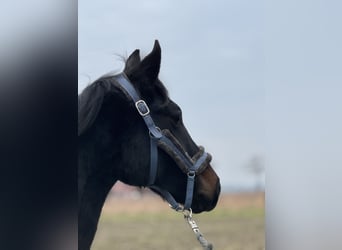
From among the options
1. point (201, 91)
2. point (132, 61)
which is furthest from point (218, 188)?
point (132, 61)

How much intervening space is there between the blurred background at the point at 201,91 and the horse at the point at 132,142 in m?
0.11

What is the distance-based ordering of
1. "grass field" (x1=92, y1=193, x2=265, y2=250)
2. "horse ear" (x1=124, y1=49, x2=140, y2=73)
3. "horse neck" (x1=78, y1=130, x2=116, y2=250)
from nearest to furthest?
"horse neck" (x1=78, y1=130, x2=116, y2=250), "horse ear" (x1=124, y1=49, x2=140, y2=73), "grass field" (x1=92, y1=193, x2=265, y2=250)

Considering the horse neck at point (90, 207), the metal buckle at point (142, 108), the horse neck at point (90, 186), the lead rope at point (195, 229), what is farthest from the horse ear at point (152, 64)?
the lead rope at point (195, 229)

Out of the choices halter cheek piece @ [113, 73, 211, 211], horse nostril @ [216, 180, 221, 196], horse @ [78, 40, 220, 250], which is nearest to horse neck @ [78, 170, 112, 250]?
horse @ [78, 40, 220, 250]

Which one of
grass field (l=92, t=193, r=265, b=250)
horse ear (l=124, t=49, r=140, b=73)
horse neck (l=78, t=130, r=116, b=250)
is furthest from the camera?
grass field (l=92, t=193, r=265, b=250)

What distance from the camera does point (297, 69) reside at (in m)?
2.81

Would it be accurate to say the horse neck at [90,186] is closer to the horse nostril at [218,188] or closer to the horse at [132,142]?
the horse at [132,142]

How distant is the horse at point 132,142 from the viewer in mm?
2334

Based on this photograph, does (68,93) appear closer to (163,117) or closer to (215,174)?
(163,117)

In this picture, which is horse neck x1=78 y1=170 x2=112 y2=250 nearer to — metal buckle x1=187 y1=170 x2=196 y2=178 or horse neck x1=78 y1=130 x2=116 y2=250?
horse neck x1=78 y1=130 x2=116 y2=250

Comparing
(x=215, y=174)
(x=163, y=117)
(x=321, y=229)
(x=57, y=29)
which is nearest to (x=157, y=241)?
(x=215, y=174)

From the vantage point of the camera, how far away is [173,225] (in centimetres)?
265

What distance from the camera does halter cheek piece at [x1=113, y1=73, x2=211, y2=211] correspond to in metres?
2.38

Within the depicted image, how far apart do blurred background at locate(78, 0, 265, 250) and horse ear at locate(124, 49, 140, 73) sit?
0.04 meters
